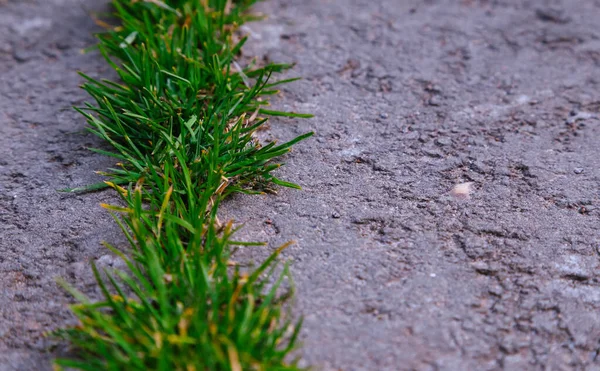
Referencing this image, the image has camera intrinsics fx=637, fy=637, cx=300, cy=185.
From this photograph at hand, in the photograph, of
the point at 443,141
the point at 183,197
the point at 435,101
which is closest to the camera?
the point at 183,197

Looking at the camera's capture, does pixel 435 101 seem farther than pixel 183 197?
Yes

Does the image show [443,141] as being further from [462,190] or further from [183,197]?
[183,197]

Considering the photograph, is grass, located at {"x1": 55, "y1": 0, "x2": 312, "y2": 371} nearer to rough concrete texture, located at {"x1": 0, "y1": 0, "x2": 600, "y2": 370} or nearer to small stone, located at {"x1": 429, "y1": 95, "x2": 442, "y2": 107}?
rough concrete texture, located at {"x1": 0, "y1": 0, "x2": 600, "y2": 370}

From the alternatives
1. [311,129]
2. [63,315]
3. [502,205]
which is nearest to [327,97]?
[311,129]

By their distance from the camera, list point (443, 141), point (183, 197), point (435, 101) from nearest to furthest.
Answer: point (183, 197), point (443, 141), point (435, 101)

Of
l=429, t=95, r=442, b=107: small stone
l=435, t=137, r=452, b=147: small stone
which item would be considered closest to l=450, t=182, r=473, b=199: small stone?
l=435, t=137, r=452, b=147: small stone

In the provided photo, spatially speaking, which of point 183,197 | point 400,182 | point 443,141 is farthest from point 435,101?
point 183,197

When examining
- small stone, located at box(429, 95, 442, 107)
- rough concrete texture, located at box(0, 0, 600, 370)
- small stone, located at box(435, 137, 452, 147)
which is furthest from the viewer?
small stone, located at box(429, 95, 442, 107)

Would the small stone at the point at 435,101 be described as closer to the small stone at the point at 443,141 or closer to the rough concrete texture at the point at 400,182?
the rough concrete texture at the point at 400,182
